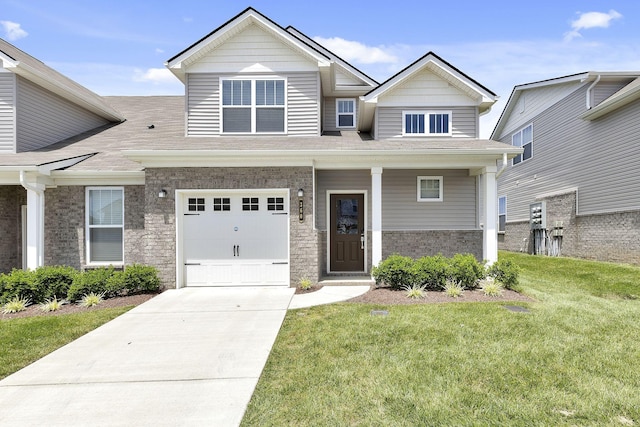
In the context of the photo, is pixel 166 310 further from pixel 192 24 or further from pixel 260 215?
pixel 192 24

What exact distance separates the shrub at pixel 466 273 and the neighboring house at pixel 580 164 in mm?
7424

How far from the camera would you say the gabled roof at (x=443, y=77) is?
1041 centimetres

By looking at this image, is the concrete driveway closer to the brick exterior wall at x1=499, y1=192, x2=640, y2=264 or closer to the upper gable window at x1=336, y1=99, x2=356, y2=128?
the upper gable window at x1=336, y1=99, x2=356, y2=128

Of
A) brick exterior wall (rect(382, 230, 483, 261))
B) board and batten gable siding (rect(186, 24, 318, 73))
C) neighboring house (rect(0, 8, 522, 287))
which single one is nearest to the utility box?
neighboring house (rect(0, 8, 522, 287))

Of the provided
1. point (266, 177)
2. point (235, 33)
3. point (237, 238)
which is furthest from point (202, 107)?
point (237, 238)

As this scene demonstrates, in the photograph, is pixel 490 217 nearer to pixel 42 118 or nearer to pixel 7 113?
pixel 42 118

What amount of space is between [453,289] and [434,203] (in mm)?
3936

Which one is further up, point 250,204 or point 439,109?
point 439,109

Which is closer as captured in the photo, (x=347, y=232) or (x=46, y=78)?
(x=46, y=78)

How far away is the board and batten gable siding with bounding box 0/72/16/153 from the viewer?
32.8 feet

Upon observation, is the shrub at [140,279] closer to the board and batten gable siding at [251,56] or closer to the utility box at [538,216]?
the board and batten gable siding at [251,56]

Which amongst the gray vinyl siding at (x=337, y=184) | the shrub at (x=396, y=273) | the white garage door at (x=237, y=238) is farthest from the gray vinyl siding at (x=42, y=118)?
the shrub at (x=396, y=273)

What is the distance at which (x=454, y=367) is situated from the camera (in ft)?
13.8

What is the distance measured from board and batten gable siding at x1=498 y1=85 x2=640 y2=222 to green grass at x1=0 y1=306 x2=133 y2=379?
15.5 m
